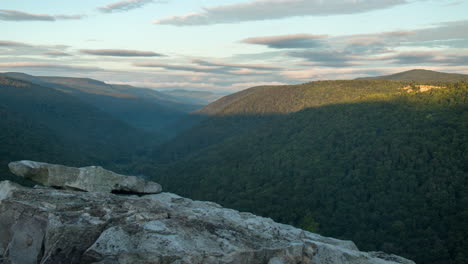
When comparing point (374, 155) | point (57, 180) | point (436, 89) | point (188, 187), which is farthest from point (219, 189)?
point (57, 180)

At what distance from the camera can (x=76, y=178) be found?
1068 inches

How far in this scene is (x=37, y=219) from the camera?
1762cm

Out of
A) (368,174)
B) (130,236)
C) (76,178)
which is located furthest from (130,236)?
(368,174)

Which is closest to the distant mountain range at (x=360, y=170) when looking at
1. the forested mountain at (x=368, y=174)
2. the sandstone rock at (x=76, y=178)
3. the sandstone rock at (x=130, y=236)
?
the forested mountain at (x=368, y=174)

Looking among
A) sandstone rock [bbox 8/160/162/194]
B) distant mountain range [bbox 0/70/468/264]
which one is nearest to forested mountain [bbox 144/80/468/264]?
distant mountain range [bbox 0/70/468/264]

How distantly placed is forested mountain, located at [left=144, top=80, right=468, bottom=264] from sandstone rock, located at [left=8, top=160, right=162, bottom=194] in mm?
65244

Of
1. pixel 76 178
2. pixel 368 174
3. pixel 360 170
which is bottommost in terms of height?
pixel 368 174

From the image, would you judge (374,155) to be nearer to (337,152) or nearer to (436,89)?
(337,152)

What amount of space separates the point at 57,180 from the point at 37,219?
9.97m

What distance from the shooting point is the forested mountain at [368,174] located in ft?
263

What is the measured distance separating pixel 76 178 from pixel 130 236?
531 inches

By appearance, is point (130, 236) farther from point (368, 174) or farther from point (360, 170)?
point (360, 170)

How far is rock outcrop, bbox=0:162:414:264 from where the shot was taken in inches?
609

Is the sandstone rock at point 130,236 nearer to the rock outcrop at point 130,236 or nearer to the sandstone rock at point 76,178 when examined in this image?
the rock outcrop at point 130,236
